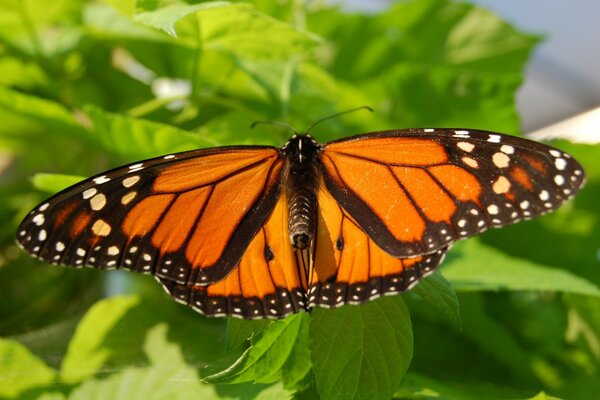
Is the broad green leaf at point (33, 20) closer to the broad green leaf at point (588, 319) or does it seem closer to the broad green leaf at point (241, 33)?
the broad green leaf at point (241, 33)

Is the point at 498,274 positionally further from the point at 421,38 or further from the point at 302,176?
the point at 421,38

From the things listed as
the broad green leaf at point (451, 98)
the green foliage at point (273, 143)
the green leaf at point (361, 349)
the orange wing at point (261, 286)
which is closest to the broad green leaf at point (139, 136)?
the green foliage at point (273, 143)

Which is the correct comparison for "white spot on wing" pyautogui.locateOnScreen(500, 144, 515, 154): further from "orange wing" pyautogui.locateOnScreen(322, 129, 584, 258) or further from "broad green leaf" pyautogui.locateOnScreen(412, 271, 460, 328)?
"broad green leaf" pyautogui.locateOnScreen(412, 271, 460, 328)

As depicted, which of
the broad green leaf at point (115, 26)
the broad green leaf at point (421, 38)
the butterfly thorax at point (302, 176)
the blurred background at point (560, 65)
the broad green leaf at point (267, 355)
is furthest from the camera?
the blurred background at point (560, 65)

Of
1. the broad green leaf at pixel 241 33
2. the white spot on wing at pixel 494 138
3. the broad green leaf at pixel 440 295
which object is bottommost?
the broad green leaf at pixel 440 295

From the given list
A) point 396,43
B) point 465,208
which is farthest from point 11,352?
point 396,43

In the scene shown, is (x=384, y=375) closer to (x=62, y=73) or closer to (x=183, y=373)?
(x=183, y=373)

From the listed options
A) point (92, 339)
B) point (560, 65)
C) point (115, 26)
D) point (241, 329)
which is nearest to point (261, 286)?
point (241, 329)
